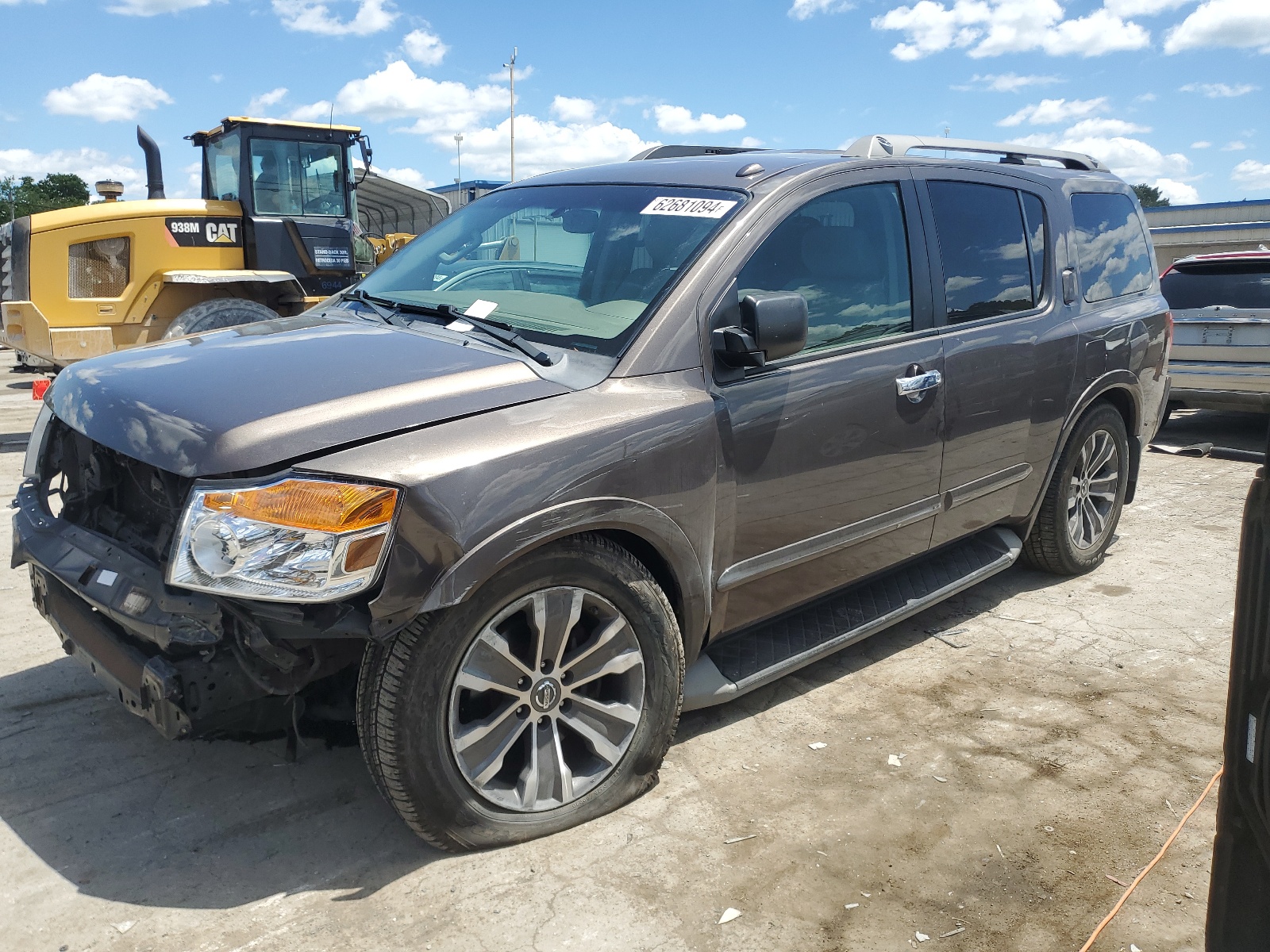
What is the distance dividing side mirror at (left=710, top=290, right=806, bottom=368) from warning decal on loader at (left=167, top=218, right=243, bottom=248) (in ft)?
28.1

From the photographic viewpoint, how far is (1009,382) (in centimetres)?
425

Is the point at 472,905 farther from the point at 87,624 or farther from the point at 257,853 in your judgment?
the point at 87,624

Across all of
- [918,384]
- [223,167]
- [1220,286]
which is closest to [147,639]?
[918,384]

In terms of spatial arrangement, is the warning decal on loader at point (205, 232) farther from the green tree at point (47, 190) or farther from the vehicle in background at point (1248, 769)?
the green tree at point (47, 190)

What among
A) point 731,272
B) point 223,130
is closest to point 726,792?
point 731,272

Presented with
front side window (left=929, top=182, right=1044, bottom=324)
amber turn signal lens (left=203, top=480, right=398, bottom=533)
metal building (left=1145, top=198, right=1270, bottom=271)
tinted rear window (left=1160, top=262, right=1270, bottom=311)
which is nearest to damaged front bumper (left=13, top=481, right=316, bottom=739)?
amber turn signal lens (left=203, top=480, right=398, bottom=533)

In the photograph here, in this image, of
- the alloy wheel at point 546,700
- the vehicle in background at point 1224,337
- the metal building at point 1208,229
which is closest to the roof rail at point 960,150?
the alloy wheel at point 546,700

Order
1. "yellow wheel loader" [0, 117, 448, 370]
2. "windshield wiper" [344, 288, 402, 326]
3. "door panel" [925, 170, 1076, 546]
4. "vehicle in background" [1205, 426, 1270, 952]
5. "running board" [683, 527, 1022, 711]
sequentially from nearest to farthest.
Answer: "vehicle in background" [1205, 426, 1270, 952]
"running board" [683, 527, 1022, 711]
"windshield wiper" [344, 288, 402, 326]
"door panel" [925, 170, 1076, 546]
"yellow wheel loader" [0, 117, 448, 370]

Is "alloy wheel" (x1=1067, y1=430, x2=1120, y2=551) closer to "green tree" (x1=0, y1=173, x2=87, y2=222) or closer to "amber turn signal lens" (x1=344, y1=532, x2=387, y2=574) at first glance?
"amber turn signal lens" (x1=344, y1=532, x2=387, y2=574)

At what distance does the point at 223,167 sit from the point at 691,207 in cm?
897

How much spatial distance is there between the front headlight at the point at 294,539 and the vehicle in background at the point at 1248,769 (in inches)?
68.2

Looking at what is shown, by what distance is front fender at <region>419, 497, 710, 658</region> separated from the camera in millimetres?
2484

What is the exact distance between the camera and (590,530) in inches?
110

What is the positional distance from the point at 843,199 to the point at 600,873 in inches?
94.2
